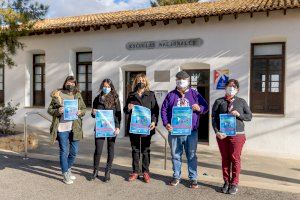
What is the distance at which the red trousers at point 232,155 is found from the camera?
16.4ft

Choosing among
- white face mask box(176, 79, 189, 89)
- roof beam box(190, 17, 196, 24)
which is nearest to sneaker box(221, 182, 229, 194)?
white face mask box(176, 79, 189, 89)

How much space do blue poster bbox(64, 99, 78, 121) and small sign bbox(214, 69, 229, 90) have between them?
5.44 m

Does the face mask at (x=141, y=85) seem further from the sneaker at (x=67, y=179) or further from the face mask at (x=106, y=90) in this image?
the sneaker at (x=67, y=179)

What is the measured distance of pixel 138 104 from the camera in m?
5.52

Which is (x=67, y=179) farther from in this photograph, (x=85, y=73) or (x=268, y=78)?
(x=85, y=73)

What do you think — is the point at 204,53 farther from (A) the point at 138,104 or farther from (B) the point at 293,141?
(A) the point at 138,104

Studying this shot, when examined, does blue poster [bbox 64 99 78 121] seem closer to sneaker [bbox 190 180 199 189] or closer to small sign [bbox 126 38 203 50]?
sneaker [bbox 190 180 199 189]

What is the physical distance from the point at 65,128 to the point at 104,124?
667 millimetres

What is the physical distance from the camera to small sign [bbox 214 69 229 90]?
984cm

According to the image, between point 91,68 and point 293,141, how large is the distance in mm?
7183

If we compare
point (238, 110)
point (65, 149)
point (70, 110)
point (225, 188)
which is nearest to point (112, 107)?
point (70, 110)

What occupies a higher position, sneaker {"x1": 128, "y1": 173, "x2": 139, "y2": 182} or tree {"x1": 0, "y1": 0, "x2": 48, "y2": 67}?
tree {"x1": 0, "y1": 0, "x2": 48, "y2": 67}

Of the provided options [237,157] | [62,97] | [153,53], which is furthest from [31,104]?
[237,157]

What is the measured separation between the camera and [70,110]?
5.58 meters
